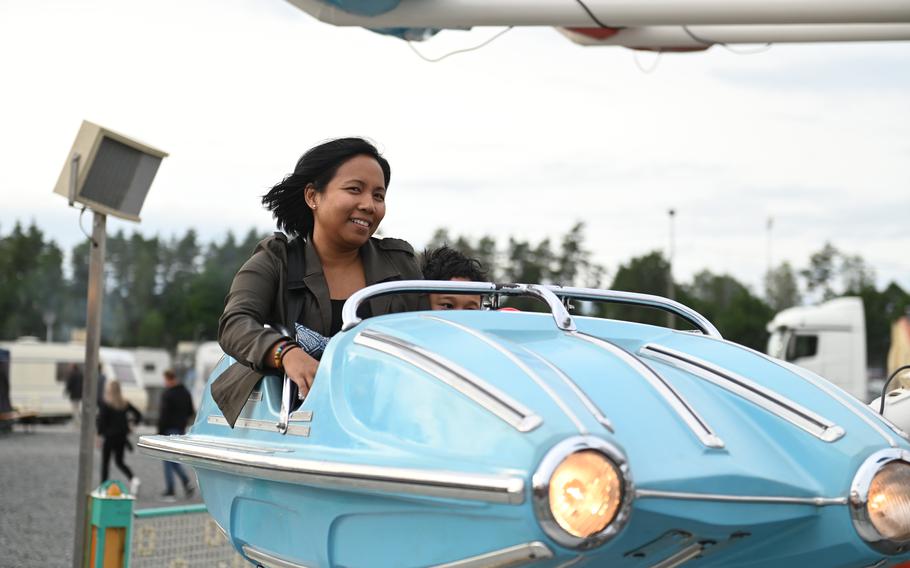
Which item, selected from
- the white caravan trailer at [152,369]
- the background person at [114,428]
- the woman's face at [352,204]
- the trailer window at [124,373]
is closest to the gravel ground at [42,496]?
the background person at [114,428]

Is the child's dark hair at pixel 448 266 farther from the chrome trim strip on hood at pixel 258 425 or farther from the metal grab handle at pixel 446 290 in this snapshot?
the metal grab handle at pixel 446 290

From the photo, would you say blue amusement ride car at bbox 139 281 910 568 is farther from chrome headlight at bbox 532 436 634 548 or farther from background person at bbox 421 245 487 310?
background person at bbox 421 245 487 310

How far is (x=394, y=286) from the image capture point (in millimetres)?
3543

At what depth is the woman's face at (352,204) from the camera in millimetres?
4270

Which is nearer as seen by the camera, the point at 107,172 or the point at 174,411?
the point at 107,172

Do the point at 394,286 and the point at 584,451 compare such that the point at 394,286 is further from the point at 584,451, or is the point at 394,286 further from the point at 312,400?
the point at 584,451

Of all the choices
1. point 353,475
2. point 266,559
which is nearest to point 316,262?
point 266,559

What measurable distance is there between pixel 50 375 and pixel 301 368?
35.6 metres

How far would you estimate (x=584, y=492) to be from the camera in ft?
8.52

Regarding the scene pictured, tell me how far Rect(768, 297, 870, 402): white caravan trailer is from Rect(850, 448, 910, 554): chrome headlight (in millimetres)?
26008

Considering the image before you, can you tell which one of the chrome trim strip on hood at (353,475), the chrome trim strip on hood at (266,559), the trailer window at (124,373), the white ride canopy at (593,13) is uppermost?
the white ride canopy at (593,13)

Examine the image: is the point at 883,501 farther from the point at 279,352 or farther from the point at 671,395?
the point at 279,352

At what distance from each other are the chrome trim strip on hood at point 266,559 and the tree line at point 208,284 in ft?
166

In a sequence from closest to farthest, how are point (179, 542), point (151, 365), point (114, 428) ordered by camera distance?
point (179, 542)
point (114, 428)
point (151, 365)
